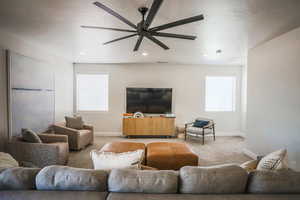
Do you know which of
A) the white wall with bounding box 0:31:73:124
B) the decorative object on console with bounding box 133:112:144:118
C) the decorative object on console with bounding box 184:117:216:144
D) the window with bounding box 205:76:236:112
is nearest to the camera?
the white wall with bounding box 0:31:73:124

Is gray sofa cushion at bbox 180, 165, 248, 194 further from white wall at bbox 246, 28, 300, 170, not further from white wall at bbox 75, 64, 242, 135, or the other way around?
white wall at bbox 75, 64, 242, 135

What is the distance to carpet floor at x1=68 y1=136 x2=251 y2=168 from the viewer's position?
11.6ft

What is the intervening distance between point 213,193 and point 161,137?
441cm

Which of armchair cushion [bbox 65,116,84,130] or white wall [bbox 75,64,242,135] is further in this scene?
white wall [bbox 75,64,242,135]

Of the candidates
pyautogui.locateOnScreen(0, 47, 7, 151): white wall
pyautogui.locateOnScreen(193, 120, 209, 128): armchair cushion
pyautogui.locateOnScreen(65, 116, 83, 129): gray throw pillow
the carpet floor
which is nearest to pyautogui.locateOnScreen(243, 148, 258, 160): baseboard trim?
the carpet floor

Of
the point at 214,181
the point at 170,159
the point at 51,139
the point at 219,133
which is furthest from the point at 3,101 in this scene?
the point at 219,133

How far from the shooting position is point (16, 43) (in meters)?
3.23

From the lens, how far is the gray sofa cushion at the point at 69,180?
120 centimetres

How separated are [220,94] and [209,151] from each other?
2547mm

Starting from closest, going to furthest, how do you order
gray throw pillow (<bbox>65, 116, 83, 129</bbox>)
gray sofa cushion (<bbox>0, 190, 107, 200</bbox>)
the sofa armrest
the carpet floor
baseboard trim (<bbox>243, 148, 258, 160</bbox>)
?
gray sofa cushion (<bbox>0, 190, 107, 200</bbox>)
the sofa armrest
the carpet floor
baseboard trim (<bbox>243, 148, 258, 160</bbox>)
gray throw pillow (<bbox>65, 116, 83, 129</bbox>)

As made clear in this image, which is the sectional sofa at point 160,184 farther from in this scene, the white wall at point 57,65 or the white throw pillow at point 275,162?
the white wall at point 57,65

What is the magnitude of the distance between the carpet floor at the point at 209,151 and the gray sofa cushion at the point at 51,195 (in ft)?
7.34

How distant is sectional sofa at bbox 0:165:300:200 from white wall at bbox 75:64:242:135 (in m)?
4.65

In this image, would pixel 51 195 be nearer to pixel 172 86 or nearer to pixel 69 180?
pixel 69 180
